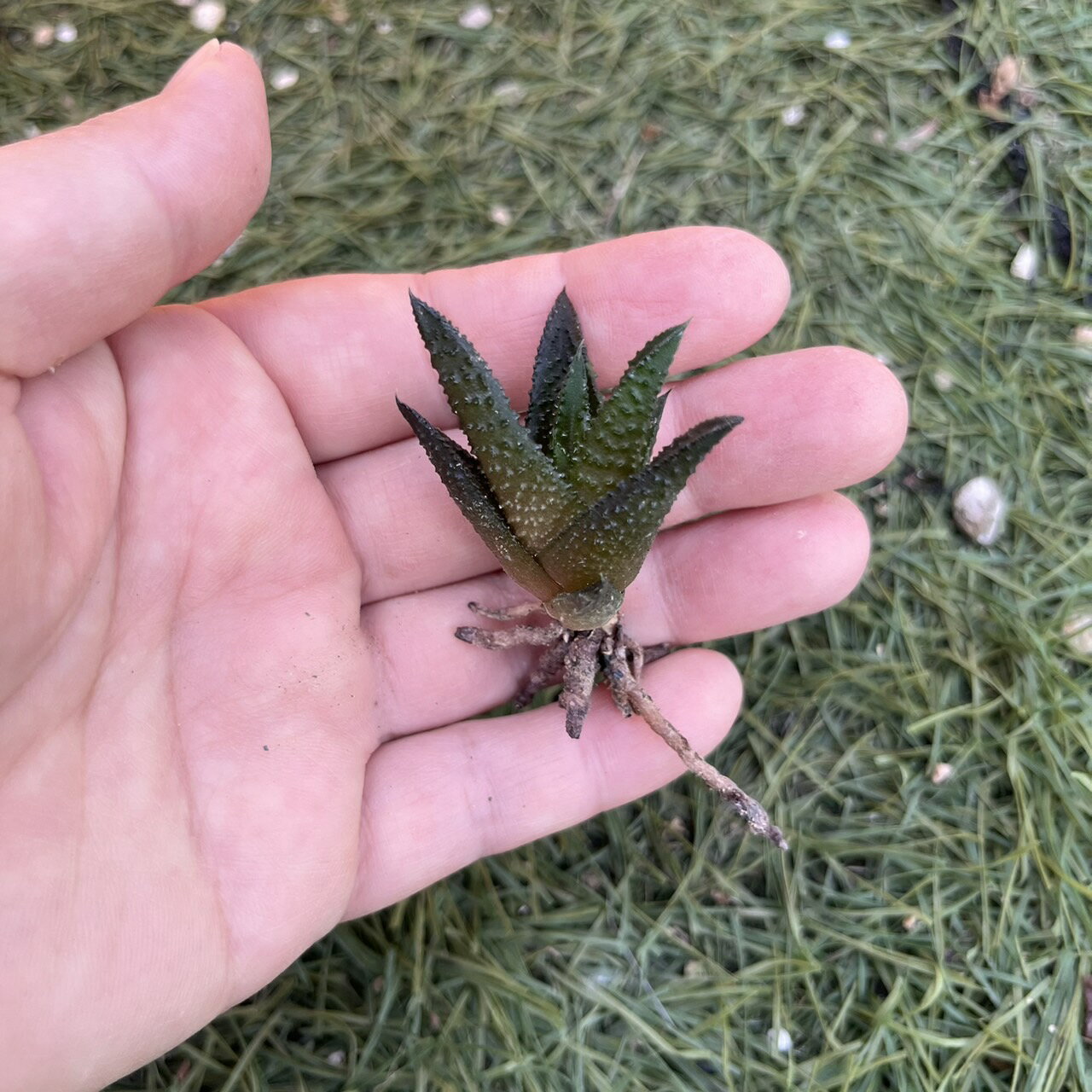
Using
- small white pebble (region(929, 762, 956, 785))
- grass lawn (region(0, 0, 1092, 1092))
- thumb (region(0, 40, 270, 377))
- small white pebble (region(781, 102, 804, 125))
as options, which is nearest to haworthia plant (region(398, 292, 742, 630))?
thumb (region(0, 40, 270, 377))

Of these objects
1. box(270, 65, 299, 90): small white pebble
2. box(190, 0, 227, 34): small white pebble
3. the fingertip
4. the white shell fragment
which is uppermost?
box(190, 0, 227, 34): small white pebble

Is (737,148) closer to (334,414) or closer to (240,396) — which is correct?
(334,414)

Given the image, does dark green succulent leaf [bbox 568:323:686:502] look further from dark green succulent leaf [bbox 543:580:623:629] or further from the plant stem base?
the plant stem base

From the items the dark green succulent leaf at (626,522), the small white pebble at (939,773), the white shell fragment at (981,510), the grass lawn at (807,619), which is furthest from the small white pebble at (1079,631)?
the dark green succulent leaf at (626,522)

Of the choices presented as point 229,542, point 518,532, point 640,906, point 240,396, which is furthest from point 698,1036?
point 240,396

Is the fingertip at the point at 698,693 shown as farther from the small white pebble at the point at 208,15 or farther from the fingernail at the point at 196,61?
the small white pebble at the point at 208,15

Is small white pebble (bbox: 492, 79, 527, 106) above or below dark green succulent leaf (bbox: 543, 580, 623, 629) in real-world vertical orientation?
above

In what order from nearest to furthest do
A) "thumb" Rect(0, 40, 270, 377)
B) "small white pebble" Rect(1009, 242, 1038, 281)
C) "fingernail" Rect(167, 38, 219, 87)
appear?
"thumb" Rect(0, 40, 270, 377) → "fingernail" Rect(167, 38, 219, 87) → "small white pebble" Rect(1009, 242, 1038, 281)
